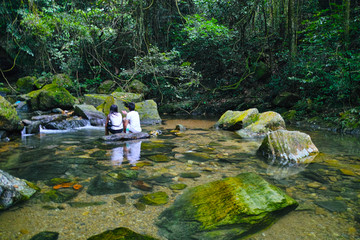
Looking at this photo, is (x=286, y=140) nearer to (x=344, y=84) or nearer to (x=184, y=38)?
(x=344, y=84)

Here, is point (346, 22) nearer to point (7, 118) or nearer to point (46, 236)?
point (46, 236)

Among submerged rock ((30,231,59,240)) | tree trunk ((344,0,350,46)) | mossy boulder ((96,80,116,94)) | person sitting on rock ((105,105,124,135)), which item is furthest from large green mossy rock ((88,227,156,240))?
mossy boulder ((96,80,116,94))

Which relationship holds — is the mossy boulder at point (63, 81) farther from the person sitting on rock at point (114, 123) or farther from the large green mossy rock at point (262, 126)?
the large green mossy rock at point (262, 126)

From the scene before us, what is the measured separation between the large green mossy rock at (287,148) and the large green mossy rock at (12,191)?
12.8 feet

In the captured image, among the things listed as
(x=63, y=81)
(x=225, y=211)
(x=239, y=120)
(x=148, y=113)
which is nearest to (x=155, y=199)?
(x=225, y=211)

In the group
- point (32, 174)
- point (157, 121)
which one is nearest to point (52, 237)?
point (32, 174)

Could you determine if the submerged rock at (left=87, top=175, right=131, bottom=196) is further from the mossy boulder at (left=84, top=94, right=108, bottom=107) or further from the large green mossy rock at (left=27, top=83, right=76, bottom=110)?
the large green mossy rock at (left=27, top=83, right=76, bottom=110)

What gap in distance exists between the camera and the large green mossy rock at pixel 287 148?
444 cm

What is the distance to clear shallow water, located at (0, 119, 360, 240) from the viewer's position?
7.17 feet

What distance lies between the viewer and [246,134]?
24.5 feet

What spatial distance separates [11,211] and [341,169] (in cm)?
470

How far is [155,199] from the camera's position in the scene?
2775 millimetres

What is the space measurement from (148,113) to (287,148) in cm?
762

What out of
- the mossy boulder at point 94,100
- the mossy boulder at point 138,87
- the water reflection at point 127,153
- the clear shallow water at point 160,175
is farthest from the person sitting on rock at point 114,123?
the mossy boulder at point 138,87
